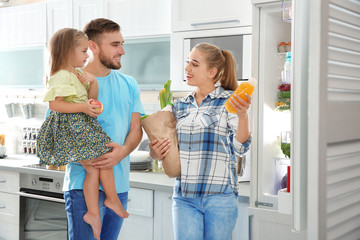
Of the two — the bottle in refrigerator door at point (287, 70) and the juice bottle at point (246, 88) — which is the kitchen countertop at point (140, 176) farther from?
the juice bottle at point (246, 88)

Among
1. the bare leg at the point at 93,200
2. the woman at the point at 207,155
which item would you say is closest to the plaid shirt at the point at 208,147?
the woman at the point at 207,155

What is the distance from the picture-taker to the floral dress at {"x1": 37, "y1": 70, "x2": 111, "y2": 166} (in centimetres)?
170

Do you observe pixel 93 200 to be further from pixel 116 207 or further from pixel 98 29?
pixel 98 29

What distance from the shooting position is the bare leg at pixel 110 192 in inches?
68.5

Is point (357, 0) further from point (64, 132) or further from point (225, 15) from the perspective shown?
point (225, 15)

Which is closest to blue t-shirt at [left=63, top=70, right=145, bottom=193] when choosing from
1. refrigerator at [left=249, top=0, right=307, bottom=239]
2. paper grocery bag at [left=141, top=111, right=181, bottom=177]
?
paper grocery bag at [left=141, top=111, right=181, bottom=177]

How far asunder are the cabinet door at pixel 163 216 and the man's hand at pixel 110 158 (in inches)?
35.7

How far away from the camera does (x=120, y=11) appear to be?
124 inches

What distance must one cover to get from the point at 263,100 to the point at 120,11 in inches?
57.2

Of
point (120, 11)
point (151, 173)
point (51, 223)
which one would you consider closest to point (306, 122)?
point (151, 173)

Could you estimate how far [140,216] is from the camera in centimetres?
275

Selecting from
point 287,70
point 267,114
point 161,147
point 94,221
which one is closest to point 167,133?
point 161,147

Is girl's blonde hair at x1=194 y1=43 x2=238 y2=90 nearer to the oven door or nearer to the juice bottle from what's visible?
the juice bottle

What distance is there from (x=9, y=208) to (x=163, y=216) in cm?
149
